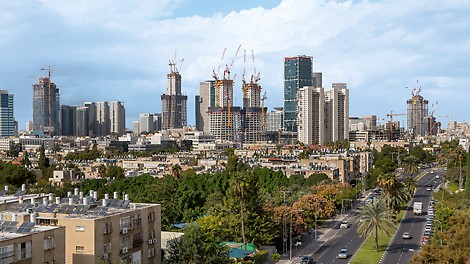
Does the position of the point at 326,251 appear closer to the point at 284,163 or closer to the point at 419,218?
the point at 419,218

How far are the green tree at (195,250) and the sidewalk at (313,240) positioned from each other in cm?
1993

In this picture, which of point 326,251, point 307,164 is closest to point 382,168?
point 307,164

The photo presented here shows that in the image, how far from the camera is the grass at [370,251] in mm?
68875

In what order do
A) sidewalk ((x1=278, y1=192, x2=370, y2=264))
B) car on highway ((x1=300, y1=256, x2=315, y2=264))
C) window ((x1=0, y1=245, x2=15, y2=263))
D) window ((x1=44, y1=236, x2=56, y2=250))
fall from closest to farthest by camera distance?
window ((x1=0, y1=245, x2=15, y2=263)), window ((x1=44, y1=236, x2=56, y2=250)), car on highway ((x1=300, y1=256, x2=315, y2=264)), sidewalk ((x1=278, y1=192, x2=370, y2=264))

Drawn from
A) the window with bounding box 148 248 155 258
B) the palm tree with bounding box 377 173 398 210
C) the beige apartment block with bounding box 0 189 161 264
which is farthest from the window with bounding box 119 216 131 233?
the palm tree with bounding box 377 173 398 210

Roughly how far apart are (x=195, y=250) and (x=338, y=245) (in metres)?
33.0

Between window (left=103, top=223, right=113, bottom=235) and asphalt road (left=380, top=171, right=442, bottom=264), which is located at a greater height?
window (left=103, top=223, right=113, bottom=235)

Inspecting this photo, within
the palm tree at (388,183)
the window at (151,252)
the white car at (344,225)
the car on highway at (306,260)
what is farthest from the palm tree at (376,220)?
the window at (151,252)

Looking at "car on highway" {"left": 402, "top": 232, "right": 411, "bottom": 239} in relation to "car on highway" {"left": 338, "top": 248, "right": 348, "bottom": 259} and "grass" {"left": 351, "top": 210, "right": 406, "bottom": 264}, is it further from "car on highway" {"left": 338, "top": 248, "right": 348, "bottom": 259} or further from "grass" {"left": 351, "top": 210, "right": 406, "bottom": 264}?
"car on highway" {"left": 338, "top": 248, "right": 348, "bottom": 259}

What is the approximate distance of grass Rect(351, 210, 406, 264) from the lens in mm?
68875

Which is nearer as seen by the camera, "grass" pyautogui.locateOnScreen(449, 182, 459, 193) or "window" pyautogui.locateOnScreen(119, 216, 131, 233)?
"window" pyautogui.locateOnScreen(119, 216, 131, 233)

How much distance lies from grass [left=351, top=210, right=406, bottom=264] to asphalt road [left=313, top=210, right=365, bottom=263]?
75 cm

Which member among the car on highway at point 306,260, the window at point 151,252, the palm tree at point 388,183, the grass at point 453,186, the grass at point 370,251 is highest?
the palm tree at point 388,183

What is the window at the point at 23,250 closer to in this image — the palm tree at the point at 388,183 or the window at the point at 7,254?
the window at the point at 7,254
